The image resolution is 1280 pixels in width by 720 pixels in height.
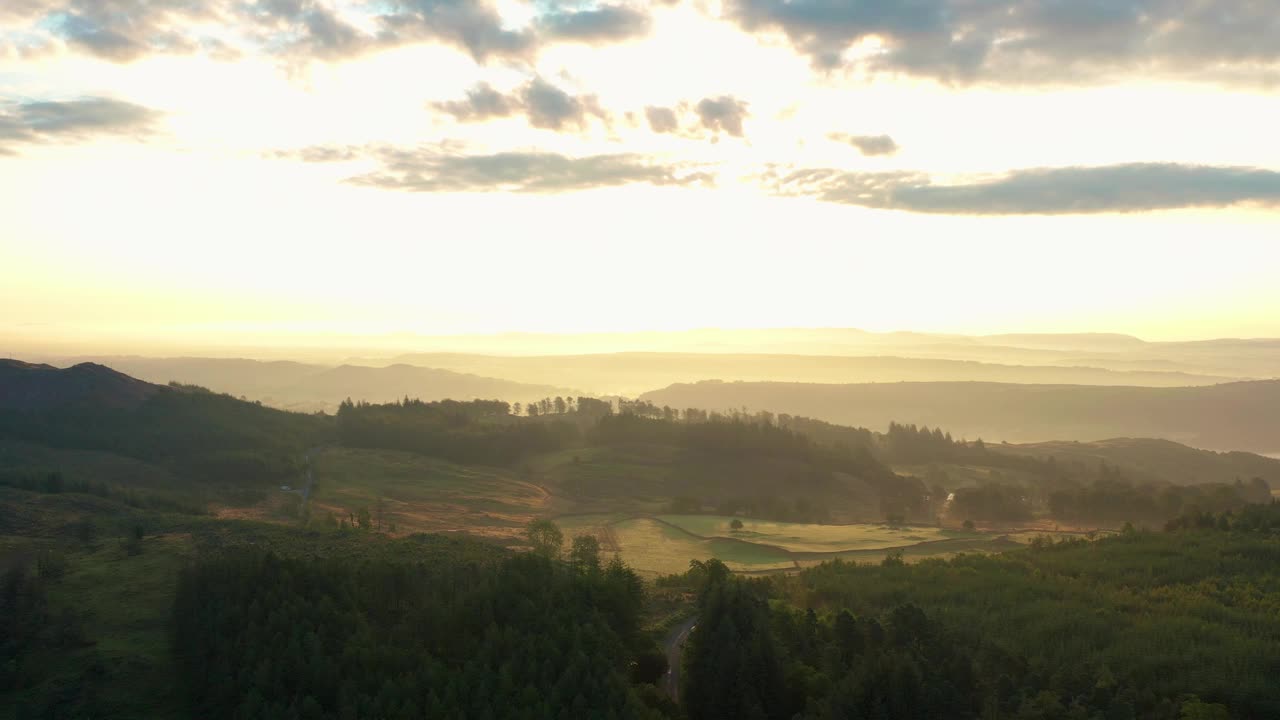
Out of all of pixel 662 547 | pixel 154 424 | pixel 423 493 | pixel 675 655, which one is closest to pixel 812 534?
pixel 662 547

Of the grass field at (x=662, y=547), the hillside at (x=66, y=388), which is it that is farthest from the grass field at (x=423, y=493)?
the hillside at (x=66, y=388)

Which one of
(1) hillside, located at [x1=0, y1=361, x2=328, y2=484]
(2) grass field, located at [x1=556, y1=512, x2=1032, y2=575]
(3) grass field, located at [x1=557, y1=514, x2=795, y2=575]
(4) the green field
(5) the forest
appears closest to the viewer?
(5) the forest

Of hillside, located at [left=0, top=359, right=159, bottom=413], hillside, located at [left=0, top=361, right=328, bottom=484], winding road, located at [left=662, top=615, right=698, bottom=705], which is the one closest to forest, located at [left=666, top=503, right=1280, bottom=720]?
winding road, located at [left=662, top=615, right=698, bottom=705]

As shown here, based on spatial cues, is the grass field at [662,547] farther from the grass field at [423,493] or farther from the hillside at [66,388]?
the hillside at [66,388]

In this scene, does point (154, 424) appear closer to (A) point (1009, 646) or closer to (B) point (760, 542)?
(B) point (760, 542)

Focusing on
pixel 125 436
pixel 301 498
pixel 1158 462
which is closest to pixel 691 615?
pixel 301 498

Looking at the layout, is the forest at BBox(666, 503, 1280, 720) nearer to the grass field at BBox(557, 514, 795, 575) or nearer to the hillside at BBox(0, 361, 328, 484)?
the grass field at BBox(557, 514, 795, 575)
